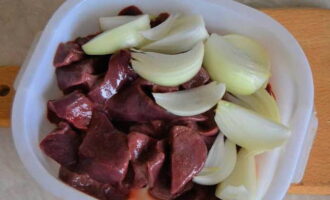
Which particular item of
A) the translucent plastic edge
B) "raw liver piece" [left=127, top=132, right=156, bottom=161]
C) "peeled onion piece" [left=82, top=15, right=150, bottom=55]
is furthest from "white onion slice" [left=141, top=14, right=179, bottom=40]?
the translucent plastic edge

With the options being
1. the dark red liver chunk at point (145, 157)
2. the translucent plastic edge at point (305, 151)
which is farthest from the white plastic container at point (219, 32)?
the dark red liver chunk at point (145, 157)

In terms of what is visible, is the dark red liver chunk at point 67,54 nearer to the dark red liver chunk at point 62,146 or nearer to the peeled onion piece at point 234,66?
the dark red liver chunk at point 62,146

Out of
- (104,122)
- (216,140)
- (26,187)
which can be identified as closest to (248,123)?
(216,140)

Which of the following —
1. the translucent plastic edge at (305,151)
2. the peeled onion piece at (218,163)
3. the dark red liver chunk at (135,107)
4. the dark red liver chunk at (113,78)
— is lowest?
the translucent plastic edge at (305,151)

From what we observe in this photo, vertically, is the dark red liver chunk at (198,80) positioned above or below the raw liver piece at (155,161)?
above

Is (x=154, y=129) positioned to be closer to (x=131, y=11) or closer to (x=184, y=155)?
(x=184, y=155)

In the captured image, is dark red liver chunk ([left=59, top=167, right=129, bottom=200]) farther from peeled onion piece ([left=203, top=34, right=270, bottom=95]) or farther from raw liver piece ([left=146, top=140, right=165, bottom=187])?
peeled onion piece ([left=203, top=34, right=270, bottom=95])

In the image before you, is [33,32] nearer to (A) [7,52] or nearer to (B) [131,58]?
(A) [7,52]
